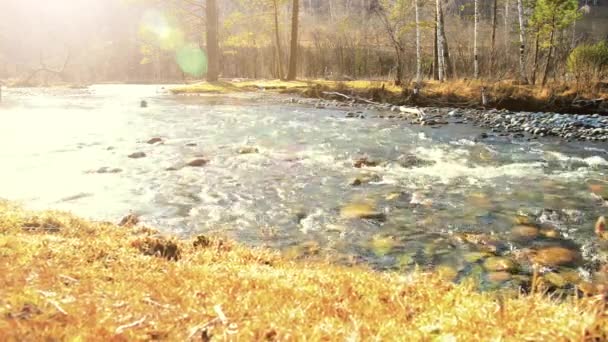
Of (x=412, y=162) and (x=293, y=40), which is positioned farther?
(x=293, y=40)

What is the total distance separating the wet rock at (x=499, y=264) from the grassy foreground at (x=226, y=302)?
138 centimetres

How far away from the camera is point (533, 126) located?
15.7 meters

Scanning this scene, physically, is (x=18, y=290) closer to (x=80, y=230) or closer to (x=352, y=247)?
(x=80, y=230)

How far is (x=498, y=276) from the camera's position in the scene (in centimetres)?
521

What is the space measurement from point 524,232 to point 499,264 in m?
1.40

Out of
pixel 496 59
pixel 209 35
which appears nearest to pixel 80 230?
pixel 209 35

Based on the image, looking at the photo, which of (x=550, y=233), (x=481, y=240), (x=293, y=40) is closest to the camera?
(x=481, y=240)

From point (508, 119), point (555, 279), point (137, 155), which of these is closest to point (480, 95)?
point (508, 119)

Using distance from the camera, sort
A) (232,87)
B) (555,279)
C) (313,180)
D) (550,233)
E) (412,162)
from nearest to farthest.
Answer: (555,279)
(550,233)
(313,180)
(412,162)
(232,87)

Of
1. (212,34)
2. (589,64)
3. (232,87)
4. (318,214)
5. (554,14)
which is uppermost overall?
(212,34)

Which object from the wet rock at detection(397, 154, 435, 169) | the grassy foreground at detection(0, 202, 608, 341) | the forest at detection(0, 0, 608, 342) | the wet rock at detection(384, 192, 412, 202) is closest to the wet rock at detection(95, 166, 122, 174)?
the forest at detection(0, 0, 608, 342)

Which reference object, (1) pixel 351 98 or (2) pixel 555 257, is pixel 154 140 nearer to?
(2) pixel 555 257

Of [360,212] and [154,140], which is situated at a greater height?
[154,140]

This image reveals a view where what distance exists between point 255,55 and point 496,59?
21459 mm
